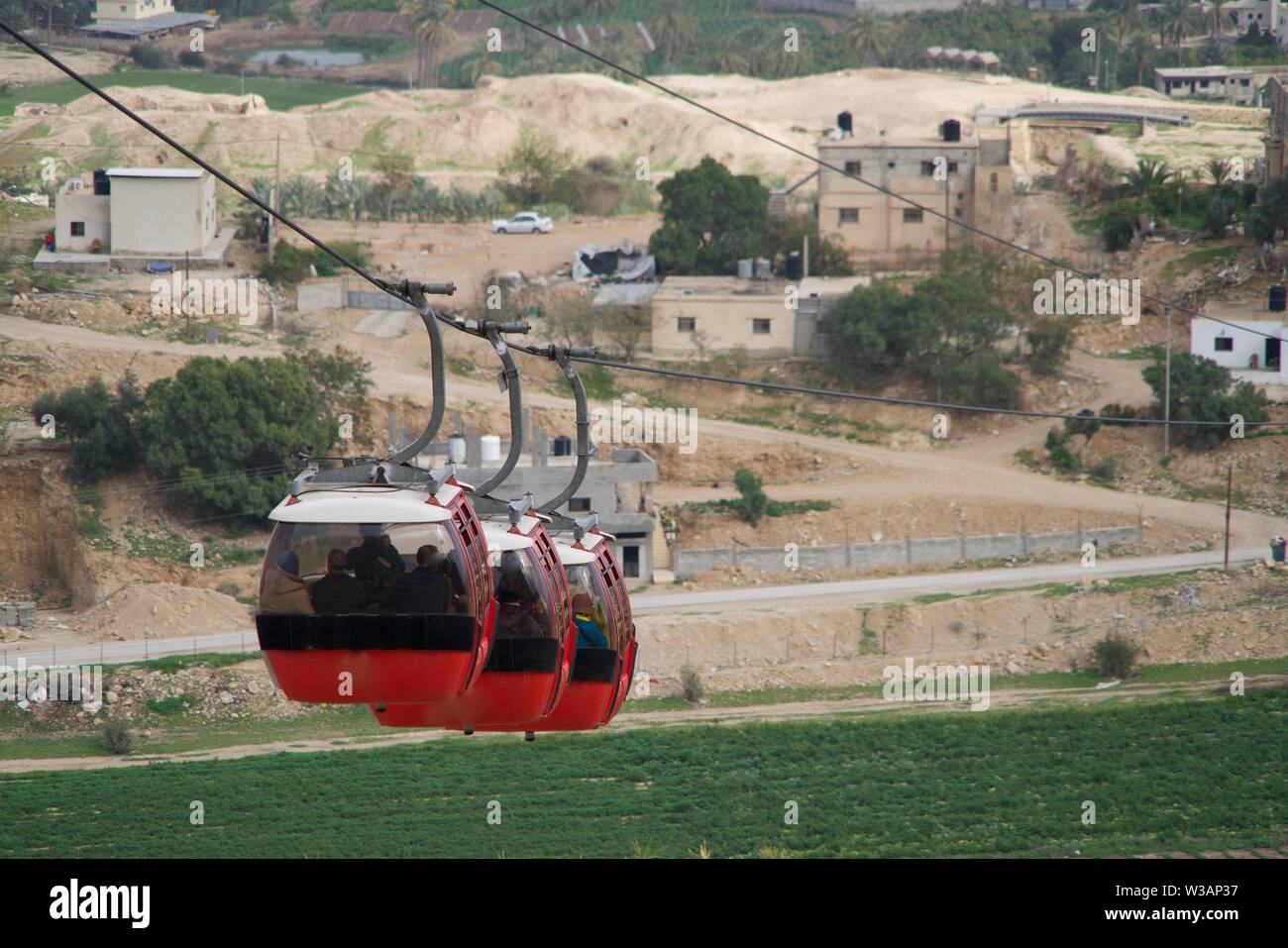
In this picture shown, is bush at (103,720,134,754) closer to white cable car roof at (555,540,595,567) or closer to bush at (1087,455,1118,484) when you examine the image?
white cable car roof at (555,540,595,567)

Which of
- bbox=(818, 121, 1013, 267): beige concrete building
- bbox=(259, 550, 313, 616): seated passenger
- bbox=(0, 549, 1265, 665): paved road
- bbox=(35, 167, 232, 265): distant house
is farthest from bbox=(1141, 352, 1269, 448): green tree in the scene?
bbox=(259, 550, 313, 616): seated passenger

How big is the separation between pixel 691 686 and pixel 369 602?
3266 centimetres

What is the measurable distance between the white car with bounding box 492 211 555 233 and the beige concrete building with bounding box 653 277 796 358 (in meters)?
15.4

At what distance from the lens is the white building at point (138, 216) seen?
70438 mm

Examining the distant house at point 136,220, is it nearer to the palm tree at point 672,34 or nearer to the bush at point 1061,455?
the bush at point 1061,455

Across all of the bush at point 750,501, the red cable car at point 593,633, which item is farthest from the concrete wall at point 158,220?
the red cable car at point 593,633

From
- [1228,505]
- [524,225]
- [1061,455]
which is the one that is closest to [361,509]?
[1228,505]

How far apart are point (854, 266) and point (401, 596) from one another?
6330cm

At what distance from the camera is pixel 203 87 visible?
10706 cm

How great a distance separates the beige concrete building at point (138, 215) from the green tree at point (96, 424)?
11.3 metres

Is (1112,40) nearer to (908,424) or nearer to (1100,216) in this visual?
(1100,216)

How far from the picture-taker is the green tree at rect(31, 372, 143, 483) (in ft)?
194

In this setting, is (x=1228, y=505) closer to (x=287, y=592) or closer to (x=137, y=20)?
(x=287, y=592)

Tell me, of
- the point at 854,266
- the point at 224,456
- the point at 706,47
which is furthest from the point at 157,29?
the point at 224,456
